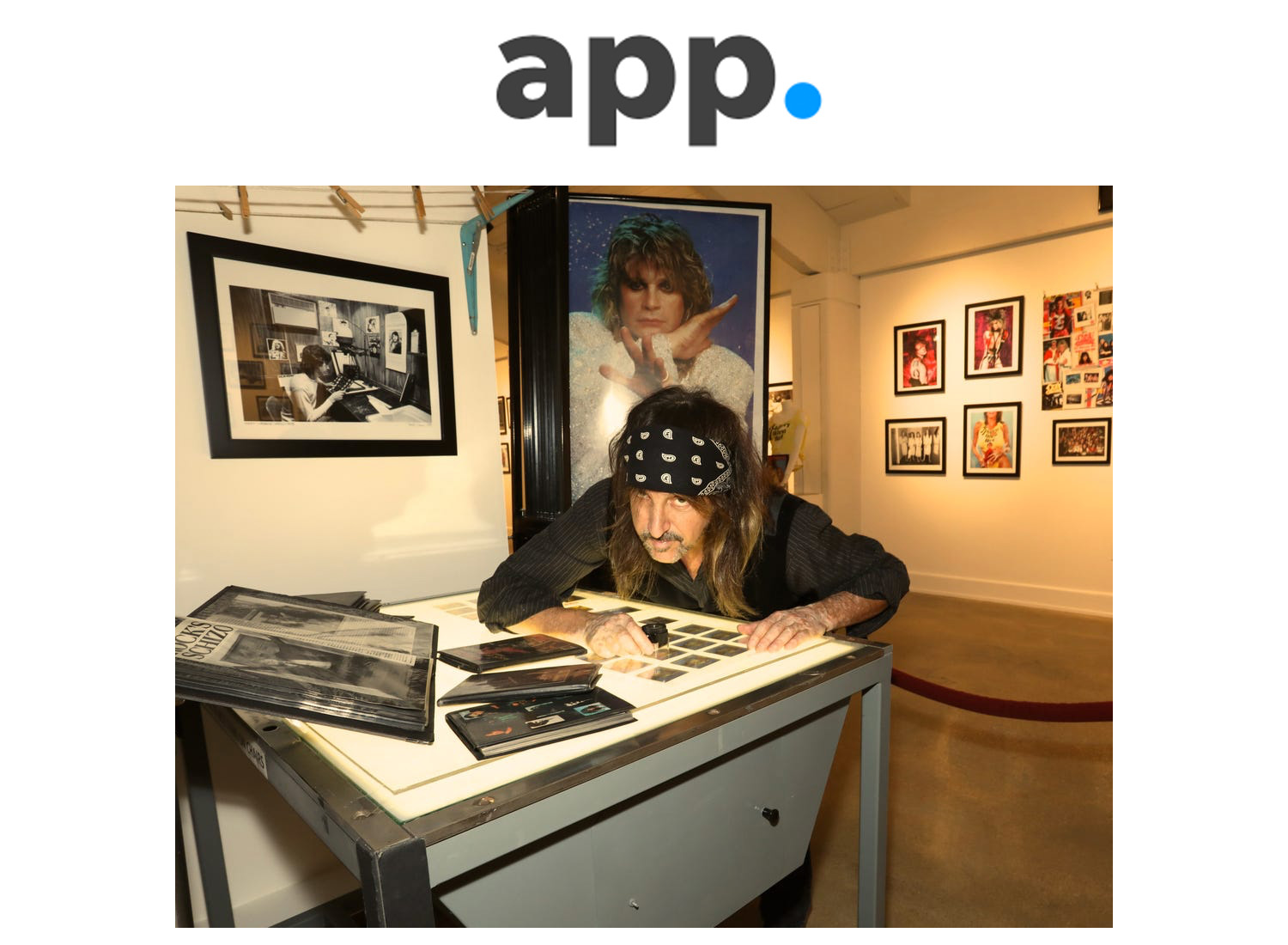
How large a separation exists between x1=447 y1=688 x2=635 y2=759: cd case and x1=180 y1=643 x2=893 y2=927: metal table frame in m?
0.06

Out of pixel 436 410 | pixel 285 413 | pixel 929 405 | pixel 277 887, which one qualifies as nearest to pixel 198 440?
pixel 285 413

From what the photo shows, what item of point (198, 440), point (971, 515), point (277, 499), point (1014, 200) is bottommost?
point (971, 515)

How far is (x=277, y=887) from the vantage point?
6.99ft

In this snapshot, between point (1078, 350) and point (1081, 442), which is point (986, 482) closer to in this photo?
point (1081, 442)

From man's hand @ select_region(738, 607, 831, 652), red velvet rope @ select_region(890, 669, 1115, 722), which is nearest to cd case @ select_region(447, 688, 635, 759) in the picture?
man's hand @ select_region(738, 607, 831, 652)

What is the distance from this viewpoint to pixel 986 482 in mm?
6012

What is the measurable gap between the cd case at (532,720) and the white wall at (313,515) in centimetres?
132

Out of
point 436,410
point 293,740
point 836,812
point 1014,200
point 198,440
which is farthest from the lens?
point 1014,200

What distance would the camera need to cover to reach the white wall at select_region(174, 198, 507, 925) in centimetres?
192

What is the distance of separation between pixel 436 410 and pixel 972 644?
13.5 ft

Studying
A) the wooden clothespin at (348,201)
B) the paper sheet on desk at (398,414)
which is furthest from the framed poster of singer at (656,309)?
the wooden clothespin at (348,201)

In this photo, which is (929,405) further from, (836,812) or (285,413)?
(285,413)

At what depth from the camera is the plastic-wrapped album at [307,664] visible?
0.96 m

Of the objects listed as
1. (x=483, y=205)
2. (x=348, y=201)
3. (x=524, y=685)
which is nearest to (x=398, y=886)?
(x=524, y=685)
